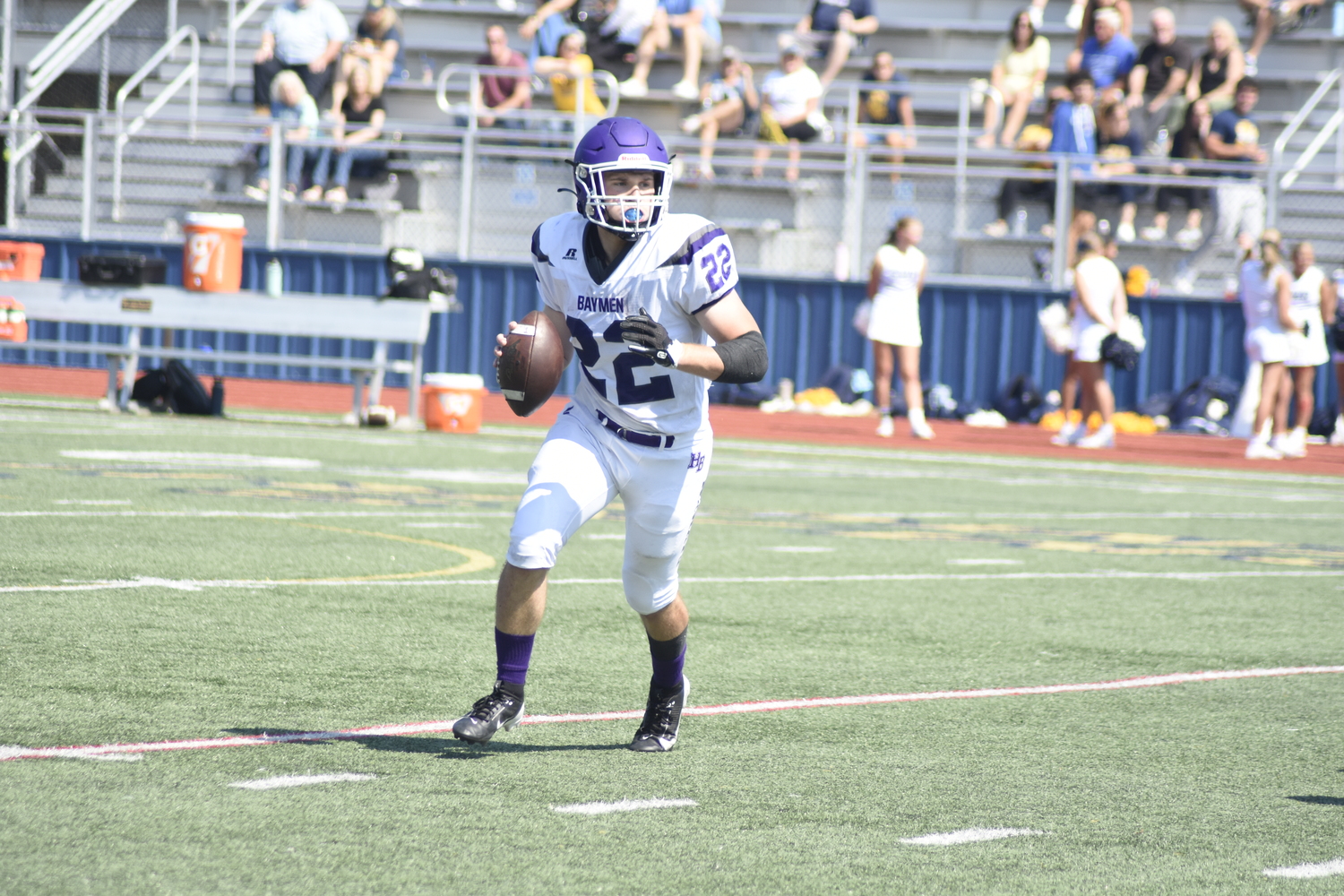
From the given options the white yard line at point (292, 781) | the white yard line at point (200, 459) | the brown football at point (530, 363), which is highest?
the brown football at point (530, 363)

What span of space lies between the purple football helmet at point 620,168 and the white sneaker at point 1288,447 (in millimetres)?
13599

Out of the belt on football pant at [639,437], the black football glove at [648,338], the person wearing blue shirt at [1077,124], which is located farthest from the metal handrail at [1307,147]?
the black football glove at [648,338]

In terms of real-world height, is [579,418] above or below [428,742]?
above

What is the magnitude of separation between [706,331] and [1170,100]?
56.8ft

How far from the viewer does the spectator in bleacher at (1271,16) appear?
22094 millimetres

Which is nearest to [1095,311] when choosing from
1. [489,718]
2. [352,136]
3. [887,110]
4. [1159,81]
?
[1159,81]

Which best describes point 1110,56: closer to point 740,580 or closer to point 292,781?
point 740,580

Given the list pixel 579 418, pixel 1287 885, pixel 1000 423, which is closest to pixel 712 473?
pixel 1000 423

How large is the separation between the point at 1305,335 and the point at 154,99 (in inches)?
591

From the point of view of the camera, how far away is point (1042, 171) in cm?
2014

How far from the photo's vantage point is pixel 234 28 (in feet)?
78.2

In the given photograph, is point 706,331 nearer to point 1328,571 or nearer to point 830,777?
point 830,777

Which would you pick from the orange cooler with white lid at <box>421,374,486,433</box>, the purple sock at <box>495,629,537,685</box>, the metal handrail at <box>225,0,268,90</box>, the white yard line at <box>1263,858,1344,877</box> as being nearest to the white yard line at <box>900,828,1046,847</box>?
the white yard line at <box>1263,858,1344,877</box>

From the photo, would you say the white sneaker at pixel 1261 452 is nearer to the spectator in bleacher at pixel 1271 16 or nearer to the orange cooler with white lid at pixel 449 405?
the spectator in bleacher at pixel 1271 16
